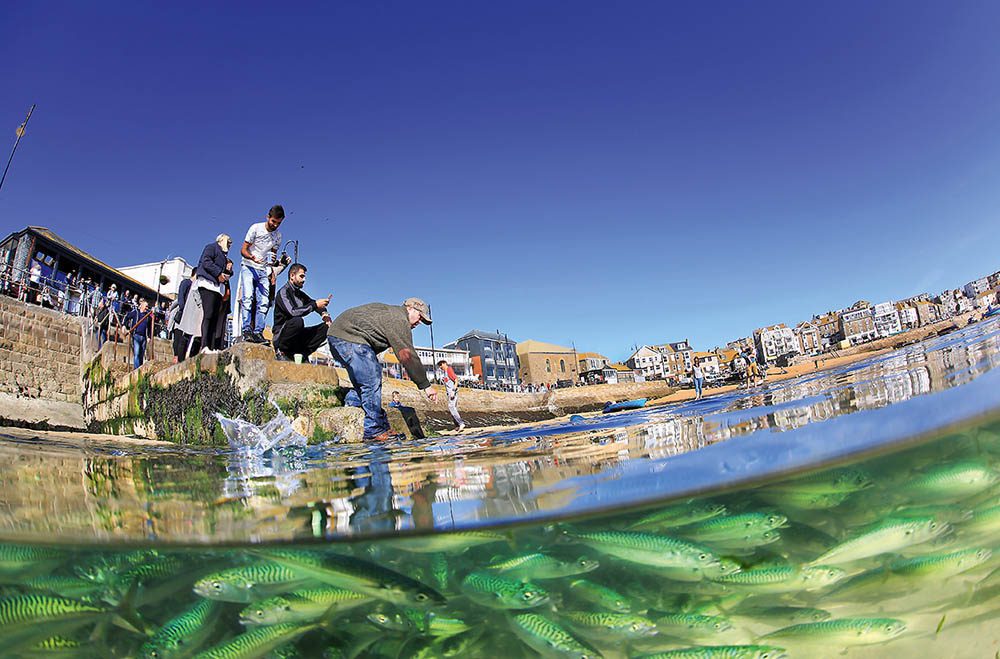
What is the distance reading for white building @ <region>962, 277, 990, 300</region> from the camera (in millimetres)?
3946

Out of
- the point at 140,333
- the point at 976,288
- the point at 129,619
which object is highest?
the point at 140,333

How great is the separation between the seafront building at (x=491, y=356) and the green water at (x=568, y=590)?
67717mm

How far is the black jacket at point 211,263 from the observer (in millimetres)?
6996

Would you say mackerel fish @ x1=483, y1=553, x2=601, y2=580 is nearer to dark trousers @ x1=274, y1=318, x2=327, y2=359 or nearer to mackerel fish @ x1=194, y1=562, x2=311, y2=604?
mackerel fish @ x1=194, y1=562, x2=311, y2=604

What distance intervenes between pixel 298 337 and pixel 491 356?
6712cm

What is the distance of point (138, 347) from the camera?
33.0ft

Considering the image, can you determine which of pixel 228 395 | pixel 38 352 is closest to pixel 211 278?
pixel 228 395

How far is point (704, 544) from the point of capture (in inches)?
72.9

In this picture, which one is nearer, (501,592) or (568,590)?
(501,592)

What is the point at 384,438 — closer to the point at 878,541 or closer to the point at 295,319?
the point at 295,319

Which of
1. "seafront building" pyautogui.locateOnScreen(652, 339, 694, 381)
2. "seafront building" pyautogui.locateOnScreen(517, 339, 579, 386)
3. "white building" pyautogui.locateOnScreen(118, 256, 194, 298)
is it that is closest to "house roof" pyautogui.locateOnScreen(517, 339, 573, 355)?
"seafront building" pyautogui.locateOnScreen(517, 339, 579, 386)

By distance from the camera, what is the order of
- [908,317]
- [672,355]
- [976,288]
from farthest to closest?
[672,355], [908,317], [976,288]

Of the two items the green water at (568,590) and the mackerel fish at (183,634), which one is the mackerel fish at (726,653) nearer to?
the green water at (568,590)

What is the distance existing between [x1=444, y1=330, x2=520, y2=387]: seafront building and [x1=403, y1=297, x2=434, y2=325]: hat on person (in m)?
63.8
